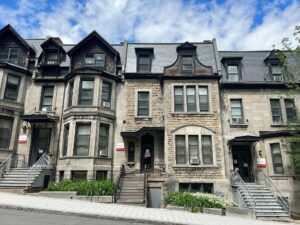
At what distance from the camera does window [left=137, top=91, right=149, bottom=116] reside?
19203 millimetres

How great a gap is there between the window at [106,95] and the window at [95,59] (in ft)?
6.44

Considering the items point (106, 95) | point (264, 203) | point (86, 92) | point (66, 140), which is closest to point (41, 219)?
point (66, 140)

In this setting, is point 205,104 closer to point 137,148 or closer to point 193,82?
point 193,82

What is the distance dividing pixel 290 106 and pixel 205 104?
723 centimetres

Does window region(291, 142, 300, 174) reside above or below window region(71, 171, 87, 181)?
above

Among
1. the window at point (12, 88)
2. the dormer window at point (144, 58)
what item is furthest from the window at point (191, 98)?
the window at point (12, 88)

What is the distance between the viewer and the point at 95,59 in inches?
789

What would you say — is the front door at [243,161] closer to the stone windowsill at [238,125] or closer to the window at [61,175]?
the stone windowsill at [238,125]

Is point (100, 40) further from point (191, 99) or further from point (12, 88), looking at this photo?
point (191, 99)

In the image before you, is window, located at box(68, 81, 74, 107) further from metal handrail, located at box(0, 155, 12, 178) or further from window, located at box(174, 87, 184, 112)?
window, located at box(174, 87, 184, 112)

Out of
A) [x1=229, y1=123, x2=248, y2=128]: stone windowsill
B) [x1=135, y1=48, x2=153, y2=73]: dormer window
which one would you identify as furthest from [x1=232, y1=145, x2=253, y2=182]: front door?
[x1=135, y1=48, x2=153, y2=73]: dormer window

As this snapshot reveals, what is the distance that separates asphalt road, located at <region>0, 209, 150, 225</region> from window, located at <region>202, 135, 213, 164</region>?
30.5 feet

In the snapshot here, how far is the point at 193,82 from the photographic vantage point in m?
18.1

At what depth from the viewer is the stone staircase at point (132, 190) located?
44.6 ft
